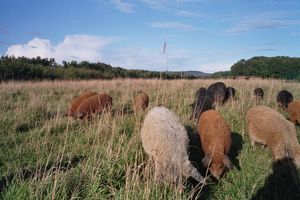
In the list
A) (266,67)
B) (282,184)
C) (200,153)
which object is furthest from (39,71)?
(282,184)

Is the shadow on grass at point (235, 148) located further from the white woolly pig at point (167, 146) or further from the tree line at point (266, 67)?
the tree line at point (266, 67)

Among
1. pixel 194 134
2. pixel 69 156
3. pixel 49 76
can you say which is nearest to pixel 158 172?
pixel 69 156

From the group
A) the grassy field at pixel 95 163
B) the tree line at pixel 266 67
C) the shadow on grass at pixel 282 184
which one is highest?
the tree line at pixel 266 67

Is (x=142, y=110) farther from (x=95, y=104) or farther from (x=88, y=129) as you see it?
(x=88, y=129)

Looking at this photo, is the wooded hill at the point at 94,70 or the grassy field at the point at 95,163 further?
the wooded hill at the point at 94,70

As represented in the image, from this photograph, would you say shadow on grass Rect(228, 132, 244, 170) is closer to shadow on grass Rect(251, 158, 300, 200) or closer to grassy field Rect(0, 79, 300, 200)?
grassy field Rect(0, 79, 300, 200)

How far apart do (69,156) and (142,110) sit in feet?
11.2

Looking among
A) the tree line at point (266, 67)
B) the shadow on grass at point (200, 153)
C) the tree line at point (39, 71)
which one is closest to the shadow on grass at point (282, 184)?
the shadow on grass at point (200, 153)

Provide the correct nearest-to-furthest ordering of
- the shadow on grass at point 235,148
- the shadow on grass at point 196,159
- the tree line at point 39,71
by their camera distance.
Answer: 1. the shadow on grass at point 196,159
2. the shadow on grass at point 235,148
3. the tree line at point 39,71

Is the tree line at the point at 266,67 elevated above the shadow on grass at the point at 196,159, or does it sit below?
above

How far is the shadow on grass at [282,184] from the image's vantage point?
5.41m

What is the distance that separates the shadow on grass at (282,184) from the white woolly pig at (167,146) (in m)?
1.05

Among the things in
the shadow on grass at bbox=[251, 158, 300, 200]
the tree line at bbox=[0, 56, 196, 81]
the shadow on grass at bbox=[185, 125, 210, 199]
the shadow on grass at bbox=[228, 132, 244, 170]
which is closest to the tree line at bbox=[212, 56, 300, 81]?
the tree line at bbox=[0, 56, 196, 81]

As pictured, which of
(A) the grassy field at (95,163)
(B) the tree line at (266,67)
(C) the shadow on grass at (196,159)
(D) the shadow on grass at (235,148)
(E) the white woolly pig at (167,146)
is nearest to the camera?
(A) the grassy field at (95,163)
